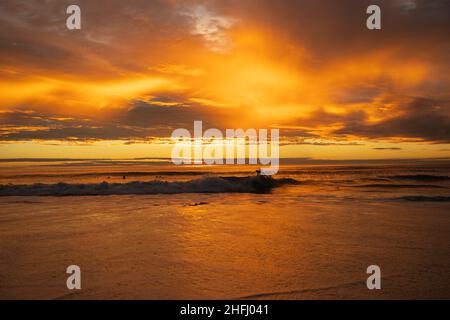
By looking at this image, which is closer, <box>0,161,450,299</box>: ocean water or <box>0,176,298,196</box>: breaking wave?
<box>0,161,450,299</box>: ocean water

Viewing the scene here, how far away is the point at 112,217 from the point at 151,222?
4.54 ft

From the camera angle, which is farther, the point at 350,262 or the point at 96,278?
the point at 350,262

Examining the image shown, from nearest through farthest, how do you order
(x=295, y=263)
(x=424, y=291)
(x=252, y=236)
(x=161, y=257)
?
(x=424, y=291), (x=295, y=263), (x=161, y=257), (x=252, y=236)

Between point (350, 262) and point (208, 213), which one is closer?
point (350, 262)

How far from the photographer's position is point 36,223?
7484 mm

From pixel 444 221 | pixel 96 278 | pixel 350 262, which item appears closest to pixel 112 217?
pixel 96 278

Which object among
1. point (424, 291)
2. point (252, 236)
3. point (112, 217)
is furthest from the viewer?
point (112, 217)

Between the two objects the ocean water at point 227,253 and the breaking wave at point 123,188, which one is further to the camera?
the breaking wave at point 123,188

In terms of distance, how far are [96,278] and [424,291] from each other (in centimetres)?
368

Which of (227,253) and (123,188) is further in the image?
(123,188)

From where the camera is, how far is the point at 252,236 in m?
6.03

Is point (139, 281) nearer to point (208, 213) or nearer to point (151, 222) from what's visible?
point (151, 222)

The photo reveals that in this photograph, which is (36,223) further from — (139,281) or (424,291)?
(424,291)
